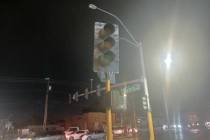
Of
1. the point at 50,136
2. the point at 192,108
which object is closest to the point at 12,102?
the point at 50,136

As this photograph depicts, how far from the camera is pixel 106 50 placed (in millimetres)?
5777

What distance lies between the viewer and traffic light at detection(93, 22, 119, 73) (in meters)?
5.75

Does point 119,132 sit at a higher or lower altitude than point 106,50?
lower

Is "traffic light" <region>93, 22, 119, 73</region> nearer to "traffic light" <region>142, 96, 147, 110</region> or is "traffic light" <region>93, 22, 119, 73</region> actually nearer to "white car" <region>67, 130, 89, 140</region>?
"traffic light" <region>142, 96, 147, 110</region>

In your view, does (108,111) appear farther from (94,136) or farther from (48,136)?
(48,136)

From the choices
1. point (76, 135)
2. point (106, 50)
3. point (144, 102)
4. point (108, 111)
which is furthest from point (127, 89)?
point (76, 135)

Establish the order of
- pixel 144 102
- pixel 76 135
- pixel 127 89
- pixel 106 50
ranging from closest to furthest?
1. pixel 106 50
2. pixel 144 102
3. pixel 127 89
4. pixel 76 135

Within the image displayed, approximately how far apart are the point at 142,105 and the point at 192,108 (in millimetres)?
81204

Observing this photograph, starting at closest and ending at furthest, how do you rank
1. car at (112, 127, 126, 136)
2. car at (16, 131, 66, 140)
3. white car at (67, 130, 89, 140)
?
car at (16, 131, 66, 140) < white car at (67, 130, 89, 140) < car at (112, 127, 126, 136)

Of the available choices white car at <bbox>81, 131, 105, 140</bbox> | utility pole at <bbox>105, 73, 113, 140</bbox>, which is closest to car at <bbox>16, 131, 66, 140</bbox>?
white car at <bbox>81, 131, 105, 140</bbox>

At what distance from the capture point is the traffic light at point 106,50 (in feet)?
18.9

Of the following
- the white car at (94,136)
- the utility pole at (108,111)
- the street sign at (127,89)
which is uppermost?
the street sign at (127,89)

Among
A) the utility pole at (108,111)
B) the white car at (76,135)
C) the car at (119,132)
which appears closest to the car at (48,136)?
the white car at (76,135)

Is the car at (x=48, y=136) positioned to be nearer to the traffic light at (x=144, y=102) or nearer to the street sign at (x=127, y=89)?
the street sign at (x=127, y=89)
